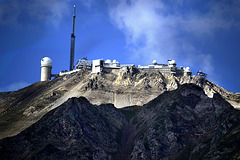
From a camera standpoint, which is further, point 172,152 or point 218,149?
point 172,152

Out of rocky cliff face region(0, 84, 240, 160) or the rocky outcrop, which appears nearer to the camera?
rocky cliff face region(0, 84, 240, 160)

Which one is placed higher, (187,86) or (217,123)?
(187,86)

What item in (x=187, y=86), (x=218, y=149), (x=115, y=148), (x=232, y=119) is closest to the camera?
(x=218, y=149)

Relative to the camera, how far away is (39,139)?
5620 inches

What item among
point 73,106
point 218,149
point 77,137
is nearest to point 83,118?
point 73,106

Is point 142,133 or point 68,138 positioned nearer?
point 68,138

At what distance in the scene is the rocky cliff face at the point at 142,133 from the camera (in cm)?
13050

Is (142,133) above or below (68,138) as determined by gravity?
above

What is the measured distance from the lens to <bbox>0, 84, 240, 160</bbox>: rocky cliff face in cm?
13050

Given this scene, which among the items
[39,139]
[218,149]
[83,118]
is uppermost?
[83,118]

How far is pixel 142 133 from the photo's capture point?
161750 mm

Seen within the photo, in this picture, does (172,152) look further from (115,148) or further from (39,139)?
(39,139)

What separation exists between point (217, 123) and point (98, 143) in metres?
48.7

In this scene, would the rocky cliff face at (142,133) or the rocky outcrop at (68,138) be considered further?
the rocky outcrop at (68,138)
